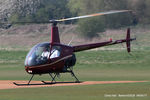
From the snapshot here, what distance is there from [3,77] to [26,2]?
34.8 m

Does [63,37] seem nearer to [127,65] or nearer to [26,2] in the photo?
[127,65]

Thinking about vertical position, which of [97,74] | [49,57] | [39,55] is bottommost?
[97,74]

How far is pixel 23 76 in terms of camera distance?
34.8 meters

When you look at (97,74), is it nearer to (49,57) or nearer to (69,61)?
(69,61)

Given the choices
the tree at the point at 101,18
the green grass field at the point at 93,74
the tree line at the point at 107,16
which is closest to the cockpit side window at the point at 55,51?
the green grass field at the point at 93,74

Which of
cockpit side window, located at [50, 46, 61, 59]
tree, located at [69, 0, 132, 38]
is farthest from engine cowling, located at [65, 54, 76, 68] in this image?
tree, located at [69, 0, 132, 38]

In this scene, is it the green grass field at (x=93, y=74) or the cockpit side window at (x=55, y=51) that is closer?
the green grass field at (x=93, y=74)

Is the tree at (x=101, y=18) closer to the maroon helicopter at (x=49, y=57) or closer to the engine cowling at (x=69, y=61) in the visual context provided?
the engine cowling at (x=69, y=61)

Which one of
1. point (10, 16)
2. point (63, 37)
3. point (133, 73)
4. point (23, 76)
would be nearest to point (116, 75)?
point (133, 73)

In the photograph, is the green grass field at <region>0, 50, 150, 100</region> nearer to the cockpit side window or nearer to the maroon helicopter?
the maroon helicopter

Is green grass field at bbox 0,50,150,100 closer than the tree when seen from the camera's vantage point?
Yes

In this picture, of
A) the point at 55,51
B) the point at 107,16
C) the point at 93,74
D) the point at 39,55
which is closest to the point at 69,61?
the point at 55,51

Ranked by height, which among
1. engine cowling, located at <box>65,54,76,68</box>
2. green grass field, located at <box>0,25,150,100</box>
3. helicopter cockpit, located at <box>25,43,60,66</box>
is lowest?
green grass field, located at <box>0,25,150,100</box>

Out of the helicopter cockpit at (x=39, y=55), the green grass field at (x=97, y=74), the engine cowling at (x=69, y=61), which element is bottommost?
the green grass field at (x=97, y=74)
